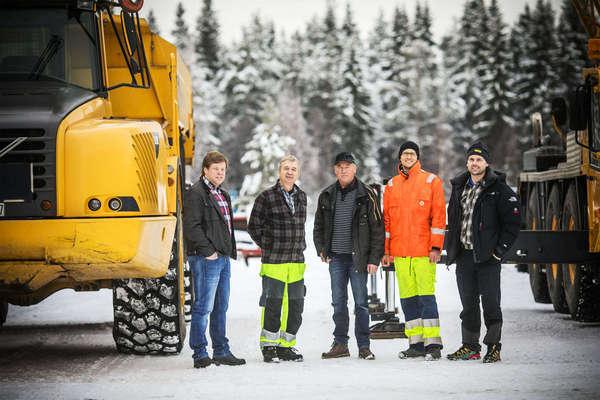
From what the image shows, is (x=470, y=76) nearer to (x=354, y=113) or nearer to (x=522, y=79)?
(x=522, y=79)

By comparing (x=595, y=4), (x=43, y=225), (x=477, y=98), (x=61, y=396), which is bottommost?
(x=61, y=396)

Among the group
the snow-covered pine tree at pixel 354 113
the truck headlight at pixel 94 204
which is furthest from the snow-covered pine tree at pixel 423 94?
the truck headlight at pixel 94 204

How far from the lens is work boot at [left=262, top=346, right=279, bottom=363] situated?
403 inches

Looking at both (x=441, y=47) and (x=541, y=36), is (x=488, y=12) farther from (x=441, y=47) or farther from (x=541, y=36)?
(x=441, y=47)

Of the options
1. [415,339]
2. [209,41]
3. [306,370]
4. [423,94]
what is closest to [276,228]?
[306,370]

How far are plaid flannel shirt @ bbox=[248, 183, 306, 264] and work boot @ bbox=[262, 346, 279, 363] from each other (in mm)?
798

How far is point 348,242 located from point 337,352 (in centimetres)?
A: 103

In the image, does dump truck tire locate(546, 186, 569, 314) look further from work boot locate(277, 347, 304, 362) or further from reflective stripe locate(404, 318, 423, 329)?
work boot locate(277, 347, 304, 362)

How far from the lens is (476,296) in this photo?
34.2 feet

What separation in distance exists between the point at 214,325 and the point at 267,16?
92132mm

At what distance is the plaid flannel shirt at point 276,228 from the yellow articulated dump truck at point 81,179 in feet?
2.68

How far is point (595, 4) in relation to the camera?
14.3 meters

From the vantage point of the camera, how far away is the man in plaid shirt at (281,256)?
10.4m

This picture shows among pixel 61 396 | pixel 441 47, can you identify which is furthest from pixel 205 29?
pixel 61 396
